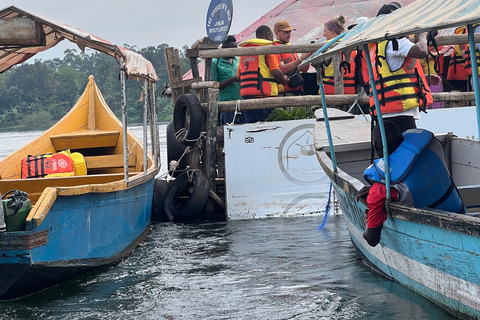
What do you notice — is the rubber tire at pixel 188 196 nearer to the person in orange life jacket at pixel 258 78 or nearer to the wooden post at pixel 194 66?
the person in orange life jacket at pixel 258 78

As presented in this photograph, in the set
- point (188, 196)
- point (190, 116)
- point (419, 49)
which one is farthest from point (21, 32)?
point (419, 49)

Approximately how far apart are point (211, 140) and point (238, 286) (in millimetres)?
3795

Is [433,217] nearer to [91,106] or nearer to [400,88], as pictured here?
[400,88]

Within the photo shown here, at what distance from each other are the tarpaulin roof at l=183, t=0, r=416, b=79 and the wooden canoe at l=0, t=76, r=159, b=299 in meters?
5.47

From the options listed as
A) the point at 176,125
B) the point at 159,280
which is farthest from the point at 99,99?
the point at 159,280

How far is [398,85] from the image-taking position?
6.40 m

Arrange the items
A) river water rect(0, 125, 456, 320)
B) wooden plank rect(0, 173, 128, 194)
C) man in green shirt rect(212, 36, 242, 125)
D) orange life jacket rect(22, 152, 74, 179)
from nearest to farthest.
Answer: river water rect(0, 125, 456, 320) < wooden plank rect(0, 173, 128, 194) < orange life jacket rect(22, 152, 74, 179) < man in green shirt rect(212, 36, 242, 125)

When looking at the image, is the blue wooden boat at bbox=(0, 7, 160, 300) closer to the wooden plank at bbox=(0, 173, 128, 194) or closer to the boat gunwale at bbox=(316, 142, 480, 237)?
the wooden plank at bbox=(0, 173, 128, 194)

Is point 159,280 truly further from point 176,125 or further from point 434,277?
point 176,125

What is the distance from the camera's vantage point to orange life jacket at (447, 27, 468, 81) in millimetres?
10656

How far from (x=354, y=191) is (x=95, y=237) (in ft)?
8.28

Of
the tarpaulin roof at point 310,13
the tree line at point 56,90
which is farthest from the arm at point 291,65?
the tree line at point 56,90

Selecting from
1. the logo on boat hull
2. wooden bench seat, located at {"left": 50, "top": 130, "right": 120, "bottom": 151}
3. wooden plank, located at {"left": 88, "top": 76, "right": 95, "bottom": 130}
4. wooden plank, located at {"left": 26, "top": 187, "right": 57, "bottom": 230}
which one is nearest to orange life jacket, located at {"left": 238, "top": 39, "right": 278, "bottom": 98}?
the logo on boat hull

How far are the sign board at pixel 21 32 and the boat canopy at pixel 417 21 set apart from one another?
3177 mm
